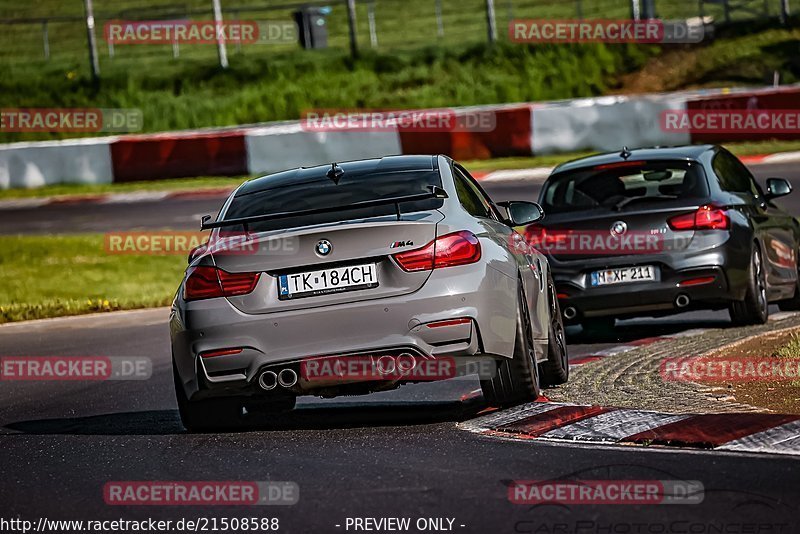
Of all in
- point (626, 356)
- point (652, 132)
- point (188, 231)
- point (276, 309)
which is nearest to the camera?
point (276, 309)

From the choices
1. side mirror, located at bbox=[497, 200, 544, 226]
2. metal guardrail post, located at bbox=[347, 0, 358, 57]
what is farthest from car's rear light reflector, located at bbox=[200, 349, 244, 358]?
metal guardrail post, located at bbox=[347, 0, 358, 57]

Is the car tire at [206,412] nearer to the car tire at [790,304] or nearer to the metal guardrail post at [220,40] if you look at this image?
the car tire at [790,304]

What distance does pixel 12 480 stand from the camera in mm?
7207

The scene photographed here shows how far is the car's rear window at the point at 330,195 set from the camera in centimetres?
827

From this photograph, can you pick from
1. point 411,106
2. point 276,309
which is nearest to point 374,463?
point 276,309

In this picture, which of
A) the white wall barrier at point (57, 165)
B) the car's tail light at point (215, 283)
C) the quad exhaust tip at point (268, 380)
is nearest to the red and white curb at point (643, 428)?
the quad exhaust tip at point (268, 380)

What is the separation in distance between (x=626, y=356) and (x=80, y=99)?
3286cm

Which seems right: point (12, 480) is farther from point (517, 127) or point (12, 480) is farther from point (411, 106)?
point (411, 106)

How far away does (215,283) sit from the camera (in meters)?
8.00
